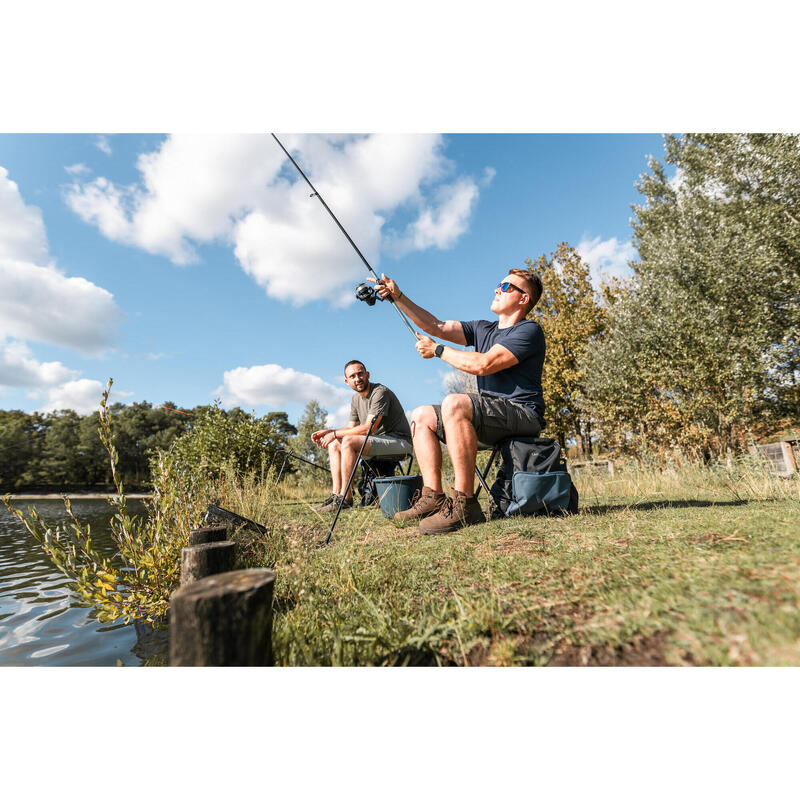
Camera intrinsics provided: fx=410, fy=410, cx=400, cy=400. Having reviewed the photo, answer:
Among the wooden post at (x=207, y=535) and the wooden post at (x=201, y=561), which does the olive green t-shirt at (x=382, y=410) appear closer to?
the wooden post at (x=207, y=535)

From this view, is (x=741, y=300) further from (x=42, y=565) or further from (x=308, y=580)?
(x=42, y=565)

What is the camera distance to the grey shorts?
16.7 feet

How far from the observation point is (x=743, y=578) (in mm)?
1334

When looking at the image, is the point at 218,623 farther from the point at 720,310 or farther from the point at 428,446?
the point at 720,310

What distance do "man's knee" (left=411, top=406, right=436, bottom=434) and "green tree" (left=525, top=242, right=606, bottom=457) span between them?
13154mm

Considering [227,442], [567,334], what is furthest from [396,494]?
[567,334]

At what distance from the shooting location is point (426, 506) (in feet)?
10.9

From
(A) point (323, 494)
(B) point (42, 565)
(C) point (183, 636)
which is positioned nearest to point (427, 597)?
(C) point (183, 636)

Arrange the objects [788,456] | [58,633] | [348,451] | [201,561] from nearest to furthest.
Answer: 1. [201,561]
2. [58,633]
3. [348,451]
4. [788,456]

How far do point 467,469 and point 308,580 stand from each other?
134 cm

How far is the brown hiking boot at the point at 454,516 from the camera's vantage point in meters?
2.94

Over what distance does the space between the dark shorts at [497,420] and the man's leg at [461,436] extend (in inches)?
2.8

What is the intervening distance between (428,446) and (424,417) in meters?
0.23

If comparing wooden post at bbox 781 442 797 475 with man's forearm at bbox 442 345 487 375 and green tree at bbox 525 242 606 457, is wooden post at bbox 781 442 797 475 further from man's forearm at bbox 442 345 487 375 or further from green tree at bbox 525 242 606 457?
man's forearm at bbox 442 345 487 375
